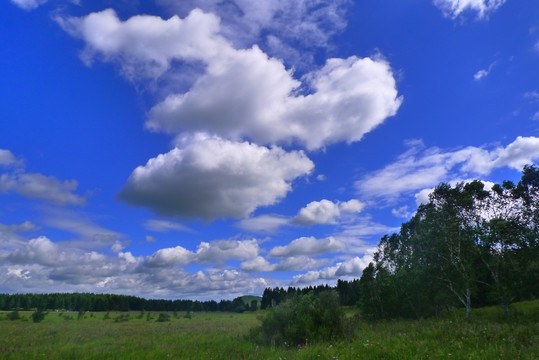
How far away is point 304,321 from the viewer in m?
17.5

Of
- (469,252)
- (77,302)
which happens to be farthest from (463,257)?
(77,302)

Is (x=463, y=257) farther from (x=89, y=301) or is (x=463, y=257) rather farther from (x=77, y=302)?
(x=77, y=302)

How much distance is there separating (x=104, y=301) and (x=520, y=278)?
141366 millimetres

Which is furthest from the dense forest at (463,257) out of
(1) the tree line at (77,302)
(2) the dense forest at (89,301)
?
(1) the tree line at (77,302)

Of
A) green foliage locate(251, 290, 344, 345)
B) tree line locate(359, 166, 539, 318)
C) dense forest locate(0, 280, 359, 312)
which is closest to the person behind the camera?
green foliage locate(251, 290, 344, 345)

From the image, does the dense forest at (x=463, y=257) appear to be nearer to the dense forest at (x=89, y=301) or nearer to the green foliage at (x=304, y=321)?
the green foliage at (x=304, y=321)

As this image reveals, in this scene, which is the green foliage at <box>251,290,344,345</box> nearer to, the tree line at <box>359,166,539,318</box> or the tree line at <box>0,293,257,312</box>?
the tree line at <box>359,166,539,318</box>

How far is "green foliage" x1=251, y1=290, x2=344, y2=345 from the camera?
17219 mm

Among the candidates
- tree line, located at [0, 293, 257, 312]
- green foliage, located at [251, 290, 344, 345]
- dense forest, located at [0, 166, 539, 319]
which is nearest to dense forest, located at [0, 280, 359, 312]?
tree line, located at [0, 293, 257, 312]

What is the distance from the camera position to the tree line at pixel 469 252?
29.5 meters

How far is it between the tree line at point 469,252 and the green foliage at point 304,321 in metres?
18.8

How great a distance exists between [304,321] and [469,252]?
2237cm

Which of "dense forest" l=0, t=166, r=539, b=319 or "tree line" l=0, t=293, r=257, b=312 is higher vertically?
"dense forest" l=0, t=166, r=539, b=319

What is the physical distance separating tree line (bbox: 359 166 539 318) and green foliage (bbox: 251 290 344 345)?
18768 mm
